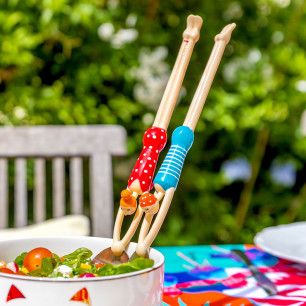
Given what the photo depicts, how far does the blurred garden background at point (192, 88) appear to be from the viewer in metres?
1.78

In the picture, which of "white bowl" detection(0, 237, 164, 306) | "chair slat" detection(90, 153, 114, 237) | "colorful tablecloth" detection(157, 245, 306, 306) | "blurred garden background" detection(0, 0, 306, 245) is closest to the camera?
"white bowl" detection(0, 237, 164, 306)

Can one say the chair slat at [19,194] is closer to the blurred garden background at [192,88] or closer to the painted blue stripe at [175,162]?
the blurred garden background at [192,88]

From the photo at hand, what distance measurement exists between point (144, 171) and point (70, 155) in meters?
0.77

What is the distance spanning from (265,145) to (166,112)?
1880 millimetres

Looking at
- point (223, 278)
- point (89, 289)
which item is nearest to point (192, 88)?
point (223, 278)

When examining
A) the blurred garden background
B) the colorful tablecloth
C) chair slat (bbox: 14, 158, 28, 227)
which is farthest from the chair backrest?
the blurred garden background

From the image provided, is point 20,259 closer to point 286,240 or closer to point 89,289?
point 89,289

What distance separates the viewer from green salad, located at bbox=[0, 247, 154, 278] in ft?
1.45

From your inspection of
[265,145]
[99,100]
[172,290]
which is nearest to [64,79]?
[99,100]

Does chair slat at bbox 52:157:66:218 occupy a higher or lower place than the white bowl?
lower

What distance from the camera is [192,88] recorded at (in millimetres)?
2117

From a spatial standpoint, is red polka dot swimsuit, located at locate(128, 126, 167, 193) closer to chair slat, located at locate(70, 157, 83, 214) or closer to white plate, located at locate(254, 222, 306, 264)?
white plate, located at locate(254, 222, 306, 264)

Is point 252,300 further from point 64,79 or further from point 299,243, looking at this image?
point 64,79

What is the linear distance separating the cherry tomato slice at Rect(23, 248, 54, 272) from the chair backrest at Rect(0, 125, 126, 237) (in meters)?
0.70
